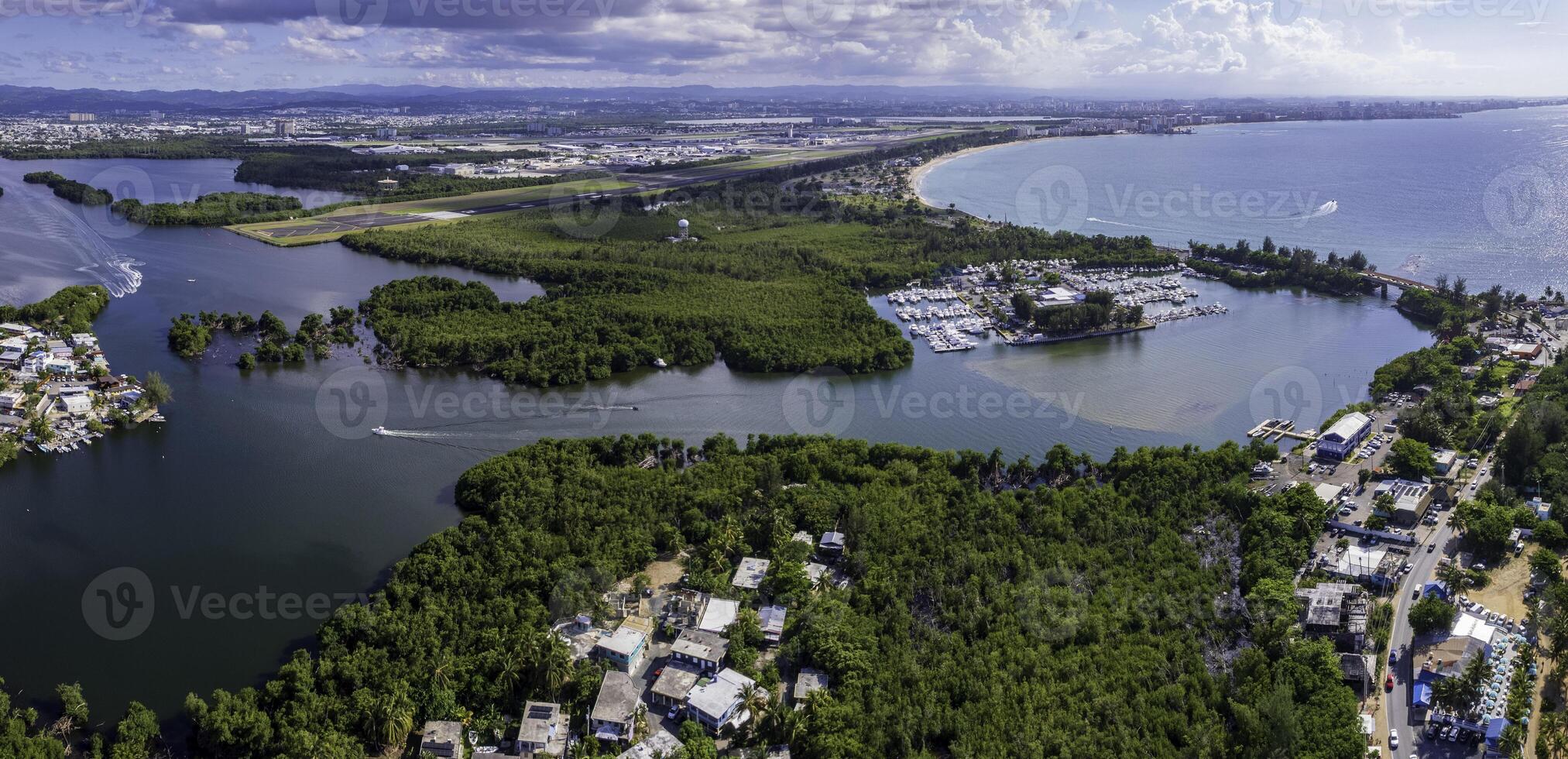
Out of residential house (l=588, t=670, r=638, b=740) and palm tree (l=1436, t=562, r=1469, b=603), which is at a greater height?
palm tree (l=1436, t=562, r=1469, b=603)

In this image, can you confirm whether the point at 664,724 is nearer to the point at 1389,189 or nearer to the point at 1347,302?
the point at 1347,302

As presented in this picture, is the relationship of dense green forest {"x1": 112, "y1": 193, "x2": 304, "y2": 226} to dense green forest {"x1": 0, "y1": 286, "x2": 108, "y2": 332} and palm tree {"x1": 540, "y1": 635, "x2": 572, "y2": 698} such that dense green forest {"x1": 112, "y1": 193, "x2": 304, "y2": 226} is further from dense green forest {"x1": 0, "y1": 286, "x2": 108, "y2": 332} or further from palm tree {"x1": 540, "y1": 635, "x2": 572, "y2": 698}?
palm tree {"x1": 540, "y1": 635, "x2": 572, "y2": 698}
